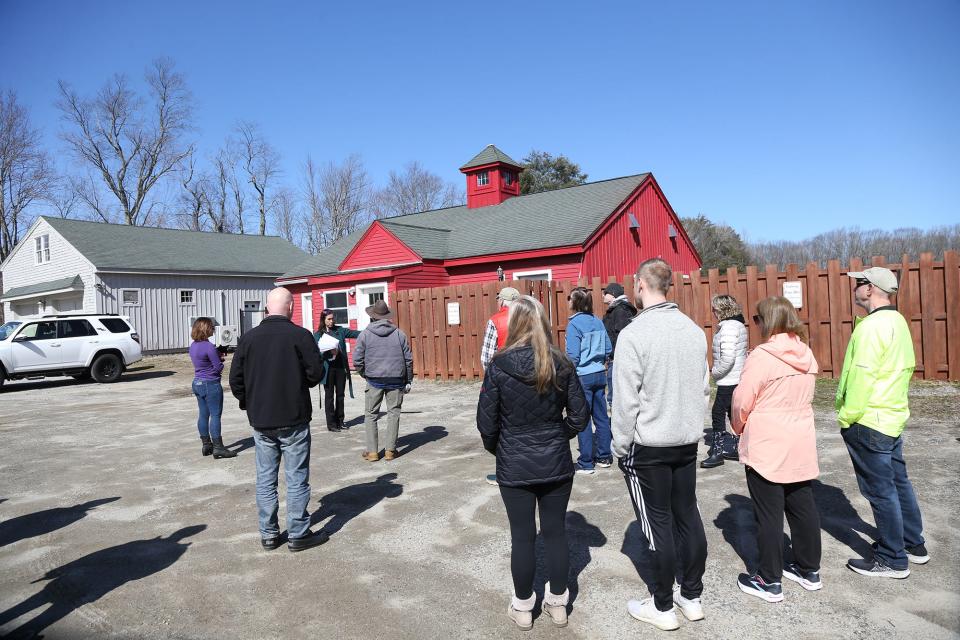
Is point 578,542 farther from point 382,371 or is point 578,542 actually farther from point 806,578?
point 382,371

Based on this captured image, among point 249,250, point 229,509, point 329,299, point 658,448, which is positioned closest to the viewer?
point 658,448

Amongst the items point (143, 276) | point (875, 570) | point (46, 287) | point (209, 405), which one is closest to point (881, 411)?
point (875, 570)

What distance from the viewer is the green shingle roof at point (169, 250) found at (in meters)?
26.7

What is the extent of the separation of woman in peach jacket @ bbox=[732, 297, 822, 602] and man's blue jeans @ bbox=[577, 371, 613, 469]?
8.03ft

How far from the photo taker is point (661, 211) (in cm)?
2247

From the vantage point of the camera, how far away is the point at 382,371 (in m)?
7.06

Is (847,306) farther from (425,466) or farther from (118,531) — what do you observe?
(118,531)

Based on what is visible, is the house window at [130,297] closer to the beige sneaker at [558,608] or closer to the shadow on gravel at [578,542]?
the shadow on gravel at [578,542]

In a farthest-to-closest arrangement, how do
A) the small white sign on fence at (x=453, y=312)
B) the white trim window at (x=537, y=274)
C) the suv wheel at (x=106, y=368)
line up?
1. the white trim window at (x=537, y=274)
2. the suv wheel at (x=106, y=368)
3. the small white sign on fence at (x=453, y=312)

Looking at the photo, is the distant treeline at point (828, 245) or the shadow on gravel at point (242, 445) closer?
the shadow on gravel at point (242, 445)

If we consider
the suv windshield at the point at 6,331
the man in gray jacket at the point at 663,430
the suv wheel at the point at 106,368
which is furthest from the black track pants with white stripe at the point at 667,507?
the suv windshield at the point at 6,331

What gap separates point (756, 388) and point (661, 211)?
1991 centimetres

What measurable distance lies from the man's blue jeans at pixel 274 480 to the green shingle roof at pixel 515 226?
1364 centimetres

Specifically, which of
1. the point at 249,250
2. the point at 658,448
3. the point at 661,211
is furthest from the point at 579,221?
the point at 249,250
